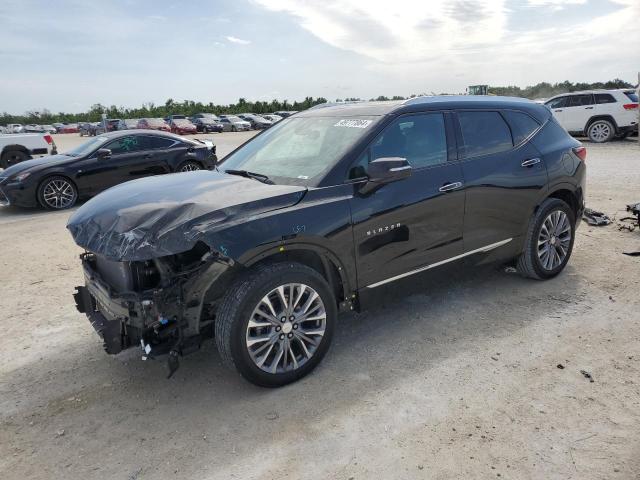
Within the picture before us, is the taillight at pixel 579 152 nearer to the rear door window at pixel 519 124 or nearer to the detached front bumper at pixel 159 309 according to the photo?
the rear door window at pixel 519 124

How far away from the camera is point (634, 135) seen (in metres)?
17.7

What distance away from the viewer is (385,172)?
337 centimetres

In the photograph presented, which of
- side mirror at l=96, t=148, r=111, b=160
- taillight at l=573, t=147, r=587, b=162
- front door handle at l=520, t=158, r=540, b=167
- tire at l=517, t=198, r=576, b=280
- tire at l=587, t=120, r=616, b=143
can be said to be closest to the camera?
front door handle at l=520, t=158, r=540, b=167

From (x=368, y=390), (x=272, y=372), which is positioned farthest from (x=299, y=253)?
(x=368, y=390)

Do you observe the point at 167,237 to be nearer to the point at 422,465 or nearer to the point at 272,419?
the point at 272,419

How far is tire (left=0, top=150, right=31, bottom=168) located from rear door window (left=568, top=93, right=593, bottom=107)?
17.7m

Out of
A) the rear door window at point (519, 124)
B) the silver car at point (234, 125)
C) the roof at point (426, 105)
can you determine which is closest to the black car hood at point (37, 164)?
the roof at point (426, 105)

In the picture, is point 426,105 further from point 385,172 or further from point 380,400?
point 380,400

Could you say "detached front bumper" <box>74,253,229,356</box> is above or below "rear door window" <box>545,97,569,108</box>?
below

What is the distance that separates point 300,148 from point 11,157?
516 inches

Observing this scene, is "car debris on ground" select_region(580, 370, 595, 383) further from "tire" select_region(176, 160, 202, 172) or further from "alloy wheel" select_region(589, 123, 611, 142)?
"alloy wheel" select_region(589, 123, 611, 142)

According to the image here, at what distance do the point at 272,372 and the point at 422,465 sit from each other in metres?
1.11

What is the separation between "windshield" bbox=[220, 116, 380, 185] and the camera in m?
3.65

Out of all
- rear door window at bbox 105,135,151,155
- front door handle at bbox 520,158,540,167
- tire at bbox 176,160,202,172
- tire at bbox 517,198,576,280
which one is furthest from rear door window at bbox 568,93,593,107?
front door handle at bbox 520,158,540,167
